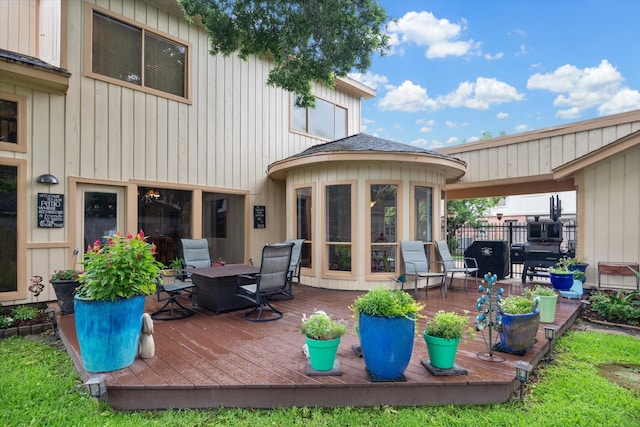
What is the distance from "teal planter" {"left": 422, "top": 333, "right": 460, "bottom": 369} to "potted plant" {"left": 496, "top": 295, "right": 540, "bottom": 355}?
731mm

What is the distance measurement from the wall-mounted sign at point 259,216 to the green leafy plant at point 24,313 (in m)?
4.10

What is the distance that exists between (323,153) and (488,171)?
4.34 metres

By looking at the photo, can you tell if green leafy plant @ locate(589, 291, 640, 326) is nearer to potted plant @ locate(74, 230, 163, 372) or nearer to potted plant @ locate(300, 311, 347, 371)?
potted plant @ locate(300, 311, 347, 371)

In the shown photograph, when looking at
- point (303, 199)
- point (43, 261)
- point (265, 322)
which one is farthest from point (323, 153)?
point (43, 261)

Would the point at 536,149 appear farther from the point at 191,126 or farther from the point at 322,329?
the point at 191,126

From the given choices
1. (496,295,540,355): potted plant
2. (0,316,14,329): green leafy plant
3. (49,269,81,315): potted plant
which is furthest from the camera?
(49,269,81,315): potted plant

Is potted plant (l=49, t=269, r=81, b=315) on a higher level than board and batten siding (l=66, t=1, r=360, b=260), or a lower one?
lower

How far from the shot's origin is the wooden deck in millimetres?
2545

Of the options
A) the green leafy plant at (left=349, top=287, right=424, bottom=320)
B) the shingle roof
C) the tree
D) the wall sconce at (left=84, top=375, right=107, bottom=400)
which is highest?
the tree

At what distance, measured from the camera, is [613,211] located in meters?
5.85

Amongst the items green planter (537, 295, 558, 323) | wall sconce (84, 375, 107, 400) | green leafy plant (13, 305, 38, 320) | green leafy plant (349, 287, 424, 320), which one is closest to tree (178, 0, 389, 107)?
green leafy plant (13, 305, 38, 320)

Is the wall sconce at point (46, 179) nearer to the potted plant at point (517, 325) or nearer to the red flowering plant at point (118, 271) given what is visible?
the red flowering plant at point (118, 271)

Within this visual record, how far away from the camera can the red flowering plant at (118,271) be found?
2721mm

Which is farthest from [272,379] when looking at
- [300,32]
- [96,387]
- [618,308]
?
[300,32]
